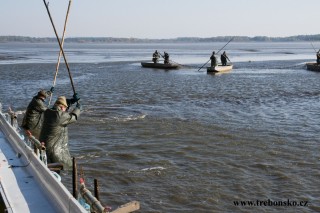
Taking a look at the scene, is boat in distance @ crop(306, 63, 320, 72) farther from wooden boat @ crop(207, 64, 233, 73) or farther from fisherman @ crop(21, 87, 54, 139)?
fisherman @ crop(21, 87, 54, 139)

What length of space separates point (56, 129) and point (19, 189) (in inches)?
80.5

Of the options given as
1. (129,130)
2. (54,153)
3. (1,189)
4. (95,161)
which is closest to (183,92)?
(129,130)

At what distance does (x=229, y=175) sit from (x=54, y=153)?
3839mm

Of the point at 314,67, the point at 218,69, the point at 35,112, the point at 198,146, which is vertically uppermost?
the point at 35,112

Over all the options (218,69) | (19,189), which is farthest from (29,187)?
(218,69)

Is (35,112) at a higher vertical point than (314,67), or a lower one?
higher

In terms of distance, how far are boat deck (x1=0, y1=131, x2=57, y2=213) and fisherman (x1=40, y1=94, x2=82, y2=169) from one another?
62 cm

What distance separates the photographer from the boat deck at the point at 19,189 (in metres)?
5.31

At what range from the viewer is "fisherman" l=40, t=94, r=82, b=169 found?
7.74 meters

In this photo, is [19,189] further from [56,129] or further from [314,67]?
[314,67]

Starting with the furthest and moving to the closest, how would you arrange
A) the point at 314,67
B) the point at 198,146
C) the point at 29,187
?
1. the point at 314,67
2. the point at 198,146
3. the point at 29,187

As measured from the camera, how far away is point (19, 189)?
5918 millimetres

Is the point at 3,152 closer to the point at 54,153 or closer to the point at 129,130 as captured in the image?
the point at 54,153

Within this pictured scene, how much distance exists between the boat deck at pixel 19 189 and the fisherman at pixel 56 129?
621 mm
